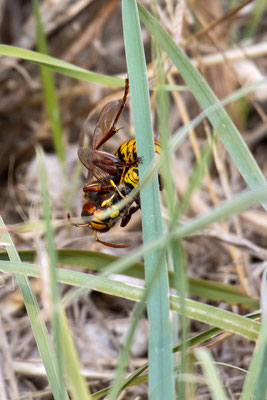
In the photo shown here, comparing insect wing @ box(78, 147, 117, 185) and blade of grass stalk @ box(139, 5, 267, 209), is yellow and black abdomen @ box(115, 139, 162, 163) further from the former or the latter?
blade of grass stalk @ box(139, 5, 267, 209)

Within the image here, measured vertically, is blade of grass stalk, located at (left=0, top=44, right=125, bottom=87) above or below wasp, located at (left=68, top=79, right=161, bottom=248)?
above

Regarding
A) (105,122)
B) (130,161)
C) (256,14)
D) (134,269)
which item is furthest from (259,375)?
(256,14)

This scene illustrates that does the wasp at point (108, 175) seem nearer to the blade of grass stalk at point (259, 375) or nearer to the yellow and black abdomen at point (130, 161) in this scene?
the yellow and black abdomen at point (130, 161)

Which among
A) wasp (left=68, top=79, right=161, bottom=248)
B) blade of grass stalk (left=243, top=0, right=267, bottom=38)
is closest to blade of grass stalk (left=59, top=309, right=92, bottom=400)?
wasp (left=68, top=79, right=161, bottom=248)

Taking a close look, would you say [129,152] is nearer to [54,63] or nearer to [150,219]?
[54,63]

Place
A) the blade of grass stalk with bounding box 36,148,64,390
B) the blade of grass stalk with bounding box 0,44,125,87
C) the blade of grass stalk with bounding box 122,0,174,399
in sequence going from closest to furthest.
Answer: the blade of grass stalk with bounding box 36,148,64,390, the blade of grass stalk with bounding box 122,0,174,399, the blade of grass stalk with bounding box 0,44,125,87
